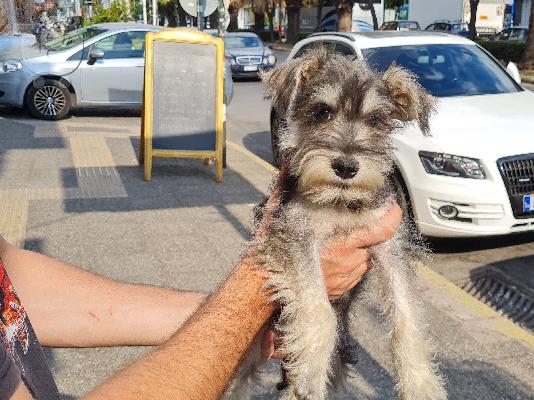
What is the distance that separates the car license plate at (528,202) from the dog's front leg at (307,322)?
3.95 metres

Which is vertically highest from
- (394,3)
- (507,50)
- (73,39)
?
(73,39)

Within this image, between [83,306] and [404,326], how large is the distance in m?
1.27

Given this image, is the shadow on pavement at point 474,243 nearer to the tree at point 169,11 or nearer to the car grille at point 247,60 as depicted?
Result: the car grille at point 247,60

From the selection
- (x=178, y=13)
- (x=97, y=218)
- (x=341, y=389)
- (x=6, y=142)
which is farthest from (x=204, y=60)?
(x=178, y=13)

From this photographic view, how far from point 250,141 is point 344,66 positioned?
1009cm

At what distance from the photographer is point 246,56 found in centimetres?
2467

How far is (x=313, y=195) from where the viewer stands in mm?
2672

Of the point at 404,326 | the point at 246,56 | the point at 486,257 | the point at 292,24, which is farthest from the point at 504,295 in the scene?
the point at 292,24

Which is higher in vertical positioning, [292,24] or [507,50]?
[507,50]

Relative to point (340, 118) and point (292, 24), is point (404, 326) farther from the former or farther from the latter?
point (292, 24)

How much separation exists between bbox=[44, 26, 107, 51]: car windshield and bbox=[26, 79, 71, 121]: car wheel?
92cm

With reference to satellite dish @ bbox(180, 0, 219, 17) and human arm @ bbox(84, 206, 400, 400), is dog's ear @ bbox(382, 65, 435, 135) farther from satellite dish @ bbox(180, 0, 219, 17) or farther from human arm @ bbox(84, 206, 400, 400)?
satellite dish @ bbox(180, 0, 219, 17)

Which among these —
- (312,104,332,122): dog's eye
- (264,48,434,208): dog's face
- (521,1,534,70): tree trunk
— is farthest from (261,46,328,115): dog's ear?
(521,1,534,70): tree trunk

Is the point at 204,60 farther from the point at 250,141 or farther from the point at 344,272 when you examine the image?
the point at 344,272
